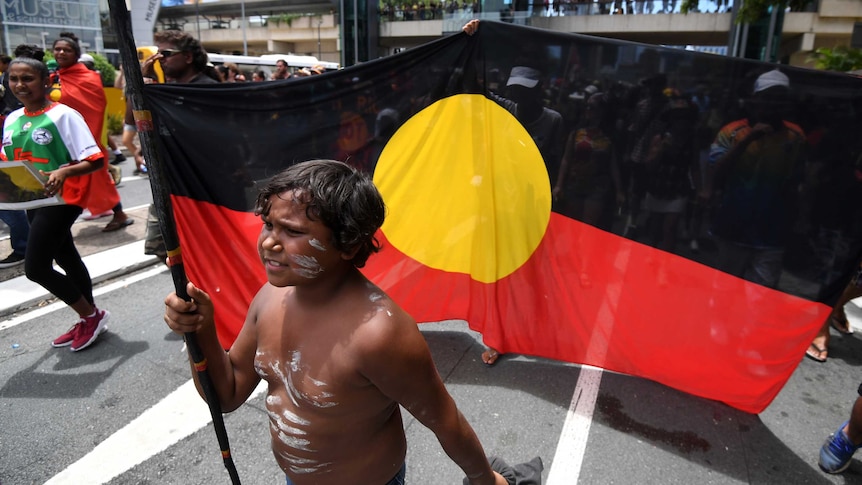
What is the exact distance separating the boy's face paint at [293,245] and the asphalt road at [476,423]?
1653mm

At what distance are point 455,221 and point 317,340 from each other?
6.73 feet

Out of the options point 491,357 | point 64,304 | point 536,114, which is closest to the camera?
point 536,114

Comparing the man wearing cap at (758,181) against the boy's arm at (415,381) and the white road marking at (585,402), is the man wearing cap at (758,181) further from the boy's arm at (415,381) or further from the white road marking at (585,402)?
the boy's arm at (415,381)

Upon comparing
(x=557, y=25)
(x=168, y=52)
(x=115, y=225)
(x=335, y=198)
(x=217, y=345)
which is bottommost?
(x=115, y=225)

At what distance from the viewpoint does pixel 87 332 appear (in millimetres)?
3654

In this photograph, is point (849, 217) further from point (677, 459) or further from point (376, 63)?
point (376, 63)

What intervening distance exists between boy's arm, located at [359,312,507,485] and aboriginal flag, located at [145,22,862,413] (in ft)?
4.39

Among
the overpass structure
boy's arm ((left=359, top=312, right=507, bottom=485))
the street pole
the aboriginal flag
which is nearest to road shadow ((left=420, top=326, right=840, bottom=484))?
the aboriginal flag

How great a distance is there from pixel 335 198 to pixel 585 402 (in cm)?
246

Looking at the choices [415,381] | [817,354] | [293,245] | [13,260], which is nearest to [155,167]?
[293,245]

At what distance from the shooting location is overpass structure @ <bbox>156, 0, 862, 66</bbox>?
790 inches

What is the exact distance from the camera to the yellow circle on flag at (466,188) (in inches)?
122

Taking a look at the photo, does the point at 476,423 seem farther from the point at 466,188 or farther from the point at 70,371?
the point at 70,371

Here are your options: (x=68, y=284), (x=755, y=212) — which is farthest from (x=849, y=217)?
(x=68, y=284)
